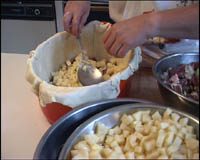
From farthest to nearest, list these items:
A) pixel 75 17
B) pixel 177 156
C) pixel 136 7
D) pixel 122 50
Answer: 1. pixel 136 7
2. pixel 75 17
3. pixel 122 50
4. pixel 177 156

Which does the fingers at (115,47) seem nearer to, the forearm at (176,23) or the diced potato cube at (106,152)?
the forearm at (176,23)

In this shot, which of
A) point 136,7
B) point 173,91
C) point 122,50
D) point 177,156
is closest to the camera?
point 177,156

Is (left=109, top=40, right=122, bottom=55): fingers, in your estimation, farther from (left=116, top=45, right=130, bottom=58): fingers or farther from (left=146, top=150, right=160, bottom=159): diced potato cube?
(left=146, top=150, right=160, bottom=159): diced potato cube

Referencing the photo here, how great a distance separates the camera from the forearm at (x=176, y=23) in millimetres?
728

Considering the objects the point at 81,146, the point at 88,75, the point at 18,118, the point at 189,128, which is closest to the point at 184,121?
the point at 189,128

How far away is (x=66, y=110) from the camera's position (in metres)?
0.72

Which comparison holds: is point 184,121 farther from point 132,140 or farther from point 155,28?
point 155,28

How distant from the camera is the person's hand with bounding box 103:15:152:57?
77 cm

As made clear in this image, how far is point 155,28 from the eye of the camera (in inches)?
30.0

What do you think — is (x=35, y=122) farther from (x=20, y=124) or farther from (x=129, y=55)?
(x=129, y=55)

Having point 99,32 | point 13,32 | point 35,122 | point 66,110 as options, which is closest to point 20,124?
point 35,122

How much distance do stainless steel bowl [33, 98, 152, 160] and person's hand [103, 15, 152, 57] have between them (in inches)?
6.9

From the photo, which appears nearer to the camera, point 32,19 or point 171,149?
point 171,149

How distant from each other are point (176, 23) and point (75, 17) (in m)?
0.38
